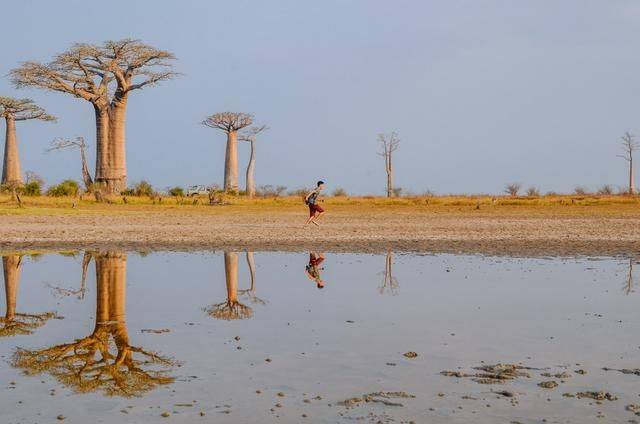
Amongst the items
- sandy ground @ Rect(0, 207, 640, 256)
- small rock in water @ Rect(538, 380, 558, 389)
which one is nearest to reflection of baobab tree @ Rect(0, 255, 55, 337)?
small rock in water @ Rect(538, 380, 558, 389)

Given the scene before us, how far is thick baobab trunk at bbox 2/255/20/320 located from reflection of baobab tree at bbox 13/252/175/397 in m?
1.49

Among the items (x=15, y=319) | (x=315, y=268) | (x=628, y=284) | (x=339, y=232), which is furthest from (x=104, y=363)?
(x=339, y=232)

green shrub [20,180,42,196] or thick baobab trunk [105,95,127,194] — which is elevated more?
thick baobab trunk [105,95,127,194]

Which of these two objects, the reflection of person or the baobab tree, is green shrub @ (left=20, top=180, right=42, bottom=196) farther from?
the reflection of person

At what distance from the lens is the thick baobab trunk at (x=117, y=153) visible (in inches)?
1687

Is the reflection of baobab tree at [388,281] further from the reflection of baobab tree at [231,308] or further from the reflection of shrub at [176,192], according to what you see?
the reflection of shrub at [176,192]

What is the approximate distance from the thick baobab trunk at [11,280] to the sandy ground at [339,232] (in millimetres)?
3202

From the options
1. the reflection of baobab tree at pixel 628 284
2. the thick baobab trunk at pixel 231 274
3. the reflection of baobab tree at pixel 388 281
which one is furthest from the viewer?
the reflection of baobab tree at pixel 388 281

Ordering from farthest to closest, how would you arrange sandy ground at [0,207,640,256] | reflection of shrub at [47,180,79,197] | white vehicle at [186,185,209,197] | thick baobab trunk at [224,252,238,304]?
1. white vehicle at [186,185,209,197]
2. reflection of shrub at [47,180,79,197]
3. sandy ground at [0,207,640,256]
4. thick baobab trunk at [224,252,238,304]

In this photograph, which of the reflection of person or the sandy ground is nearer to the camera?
the reflection of person

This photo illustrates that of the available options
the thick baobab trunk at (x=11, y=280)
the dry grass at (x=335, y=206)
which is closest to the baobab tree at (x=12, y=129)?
the dry grass at (x=335, y=206)

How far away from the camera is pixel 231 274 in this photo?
1356 centimetres

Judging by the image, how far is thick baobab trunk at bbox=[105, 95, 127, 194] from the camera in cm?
4284

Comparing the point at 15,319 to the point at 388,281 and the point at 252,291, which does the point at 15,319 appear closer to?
the point at 252,291
